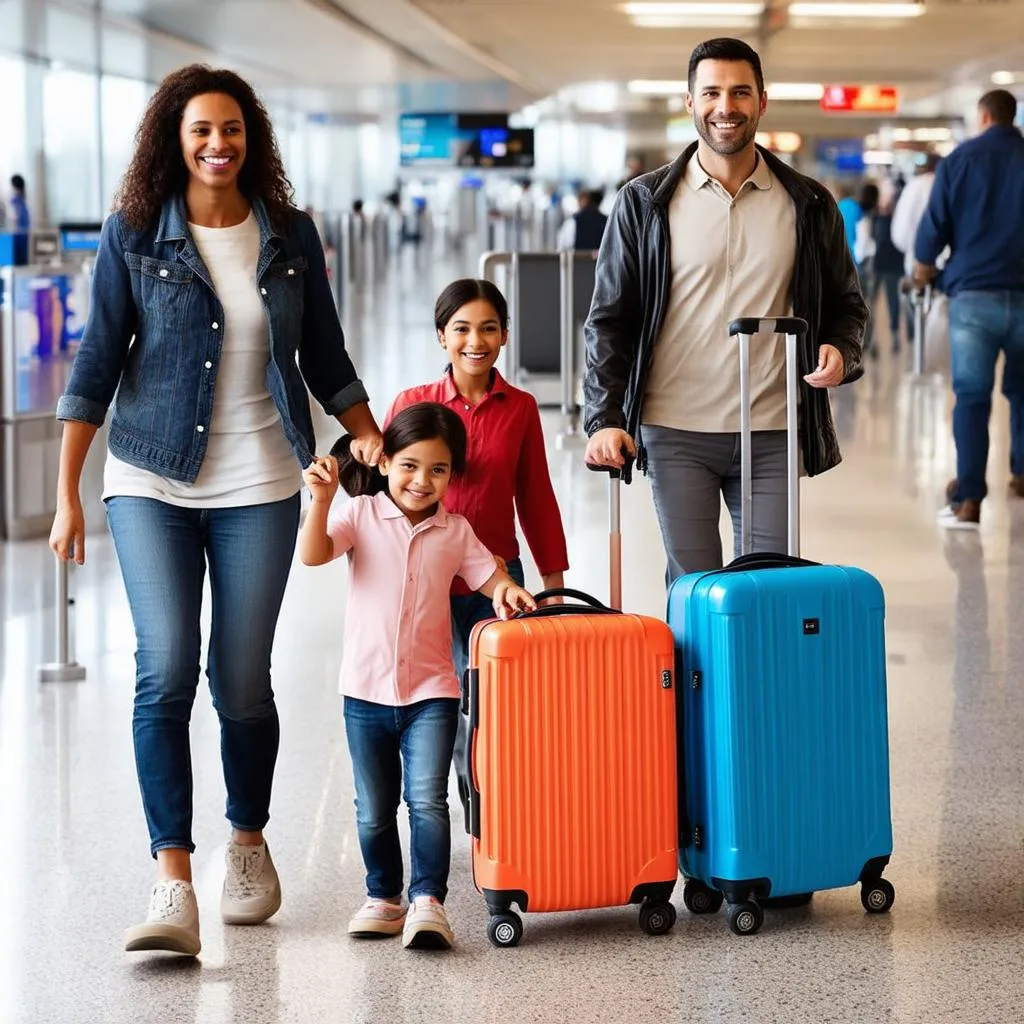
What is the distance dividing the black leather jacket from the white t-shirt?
0.68 m

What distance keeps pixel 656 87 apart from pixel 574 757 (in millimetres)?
27003

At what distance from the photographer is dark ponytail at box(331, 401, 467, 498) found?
342cm

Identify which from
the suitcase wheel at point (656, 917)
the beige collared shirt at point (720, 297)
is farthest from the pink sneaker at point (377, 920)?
the beige collared shirt at point (720, 297)

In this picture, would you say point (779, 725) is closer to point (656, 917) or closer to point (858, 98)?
point (656, 917)

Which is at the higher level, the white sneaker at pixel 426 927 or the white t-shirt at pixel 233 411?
the white t-shirt at pixel 233 411

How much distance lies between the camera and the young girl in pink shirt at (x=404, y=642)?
343 cm

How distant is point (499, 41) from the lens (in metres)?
22.0

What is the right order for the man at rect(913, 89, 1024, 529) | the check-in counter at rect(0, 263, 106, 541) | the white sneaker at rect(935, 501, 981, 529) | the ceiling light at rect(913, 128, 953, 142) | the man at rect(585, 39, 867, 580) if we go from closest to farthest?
1. the man at rect(585, 39, 867, 580)
2. the man at rect(913, 89, 1024, 529)
3. the check-in counter at rect(0, 263, 106, 541)
4. the white sneaker at rect(935, 501, 981, 529)
5. the ceiling light at rect(913, 128, 953, 142)

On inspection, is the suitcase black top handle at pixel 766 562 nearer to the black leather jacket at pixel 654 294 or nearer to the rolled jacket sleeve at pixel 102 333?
the black leather jacket at pixel 654 294

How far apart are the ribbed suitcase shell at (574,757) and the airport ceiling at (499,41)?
15.2 m

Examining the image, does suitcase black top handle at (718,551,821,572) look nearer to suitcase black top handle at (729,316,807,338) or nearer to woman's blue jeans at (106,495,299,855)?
suitcase black top handle at (729,316,807,338)

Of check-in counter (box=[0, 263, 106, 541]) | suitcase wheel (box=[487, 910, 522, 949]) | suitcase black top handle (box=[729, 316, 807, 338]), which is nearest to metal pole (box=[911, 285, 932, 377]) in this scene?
check-in counter (box=[0, 263, 106, 541])

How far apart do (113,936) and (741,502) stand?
153cm

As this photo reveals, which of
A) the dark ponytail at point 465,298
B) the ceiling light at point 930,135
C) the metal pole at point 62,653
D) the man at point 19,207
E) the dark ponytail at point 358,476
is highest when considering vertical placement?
the ceiling light at point 930,135
